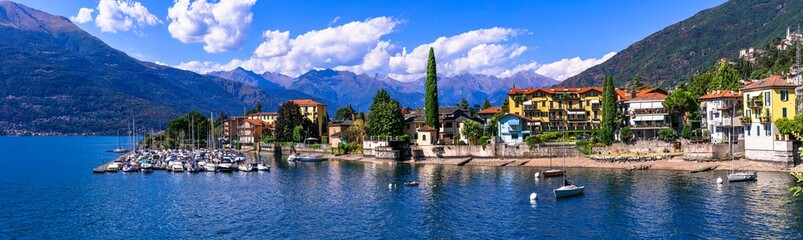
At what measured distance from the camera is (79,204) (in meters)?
66.9

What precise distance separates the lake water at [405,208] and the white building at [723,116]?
14.7 m

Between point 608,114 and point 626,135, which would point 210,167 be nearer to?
point 608,114

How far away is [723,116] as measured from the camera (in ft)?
323

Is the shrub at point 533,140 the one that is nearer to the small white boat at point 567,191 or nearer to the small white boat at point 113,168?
the small white boat at point 567,191

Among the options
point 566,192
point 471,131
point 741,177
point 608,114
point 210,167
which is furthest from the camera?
point 471,131

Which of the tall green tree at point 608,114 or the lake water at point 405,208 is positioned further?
the tall green tree at point 608,114

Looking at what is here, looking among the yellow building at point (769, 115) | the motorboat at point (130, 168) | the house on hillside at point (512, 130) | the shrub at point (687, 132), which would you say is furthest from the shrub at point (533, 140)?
the motorboat at point (130, 168)

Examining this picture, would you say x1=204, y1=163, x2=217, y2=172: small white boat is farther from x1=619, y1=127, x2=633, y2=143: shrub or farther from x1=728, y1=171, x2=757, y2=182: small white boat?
x1=728, y1=171, x2=757, y2=182: small white boat

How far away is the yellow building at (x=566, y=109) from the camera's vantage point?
128 metres

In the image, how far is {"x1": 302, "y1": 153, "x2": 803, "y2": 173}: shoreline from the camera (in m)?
85.6

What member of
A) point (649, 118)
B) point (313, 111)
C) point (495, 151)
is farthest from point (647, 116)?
point (313, 111)

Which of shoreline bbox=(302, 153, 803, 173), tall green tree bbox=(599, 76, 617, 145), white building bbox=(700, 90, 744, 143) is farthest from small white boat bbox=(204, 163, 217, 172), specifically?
white building bbox=(700, 90, 744, 143)

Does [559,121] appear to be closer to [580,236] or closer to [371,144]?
[371,144]

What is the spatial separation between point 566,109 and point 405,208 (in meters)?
76.3
